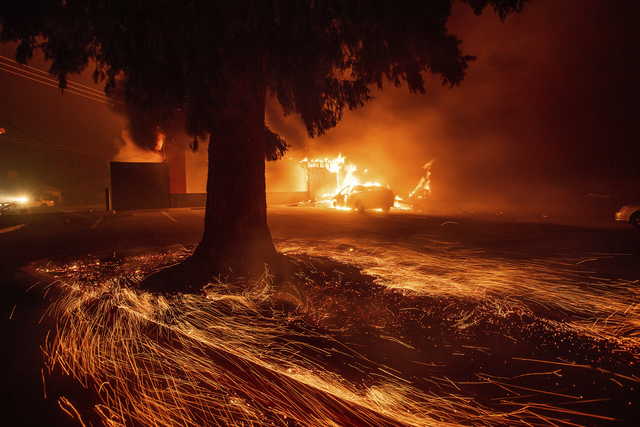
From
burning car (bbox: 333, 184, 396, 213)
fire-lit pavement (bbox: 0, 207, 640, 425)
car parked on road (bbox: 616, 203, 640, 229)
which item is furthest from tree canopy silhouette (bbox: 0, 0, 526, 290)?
burning car (bbox: 333, 184, 396, 213)

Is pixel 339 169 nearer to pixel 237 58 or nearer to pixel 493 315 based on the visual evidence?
pixel 237 58

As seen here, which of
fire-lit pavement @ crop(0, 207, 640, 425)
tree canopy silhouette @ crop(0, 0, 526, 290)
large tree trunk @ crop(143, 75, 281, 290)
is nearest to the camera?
fire-lit pavement @ crop(0, 207, 640, 425)

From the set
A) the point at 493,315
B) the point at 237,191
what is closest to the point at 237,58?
the point at 237,191

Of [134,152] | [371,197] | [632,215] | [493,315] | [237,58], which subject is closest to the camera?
[493,315]

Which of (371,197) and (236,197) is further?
(371,197)

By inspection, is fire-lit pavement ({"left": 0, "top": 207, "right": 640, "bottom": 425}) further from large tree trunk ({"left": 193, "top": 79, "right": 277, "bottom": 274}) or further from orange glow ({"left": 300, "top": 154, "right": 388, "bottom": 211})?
orange glow ({"left": 300, "top": 154, "right": 388, "bottom": 211})

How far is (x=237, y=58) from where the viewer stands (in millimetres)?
4664

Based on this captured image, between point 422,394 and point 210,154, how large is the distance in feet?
16.4

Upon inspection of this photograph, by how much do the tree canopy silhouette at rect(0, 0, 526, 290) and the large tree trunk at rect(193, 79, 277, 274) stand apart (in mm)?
17

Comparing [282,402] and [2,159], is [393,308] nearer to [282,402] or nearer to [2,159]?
[282,402]

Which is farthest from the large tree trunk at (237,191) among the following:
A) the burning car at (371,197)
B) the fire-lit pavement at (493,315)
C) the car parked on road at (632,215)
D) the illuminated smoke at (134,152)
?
the illuminated smoke at (134,152)

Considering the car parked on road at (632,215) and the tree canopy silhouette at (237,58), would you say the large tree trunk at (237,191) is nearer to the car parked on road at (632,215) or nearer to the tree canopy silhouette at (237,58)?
the tree canopy silhouette at (237,58)

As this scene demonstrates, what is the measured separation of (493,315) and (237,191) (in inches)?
167

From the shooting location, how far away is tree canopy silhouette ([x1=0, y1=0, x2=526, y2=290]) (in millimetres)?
3922
